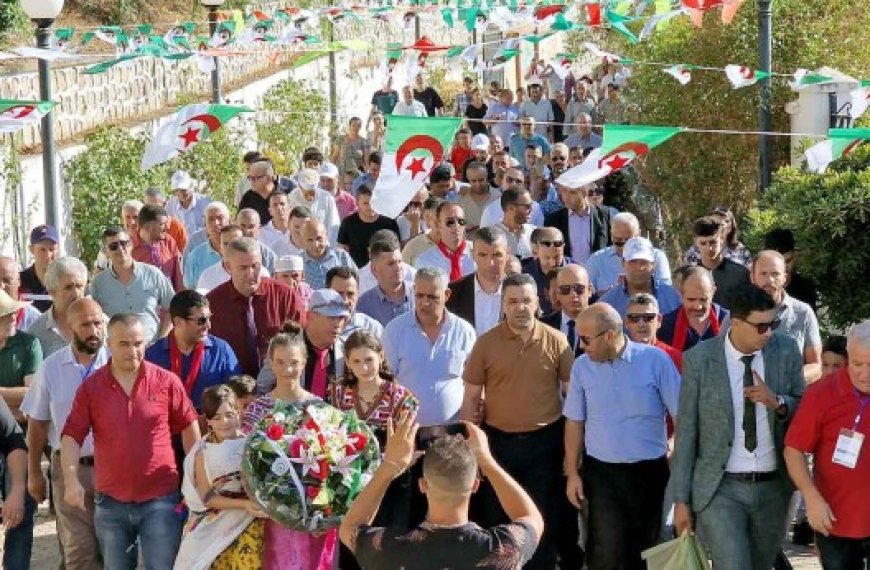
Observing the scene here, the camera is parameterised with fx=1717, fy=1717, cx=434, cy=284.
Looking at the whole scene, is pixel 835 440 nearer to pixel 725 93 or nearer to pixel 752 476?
pixel 752 476

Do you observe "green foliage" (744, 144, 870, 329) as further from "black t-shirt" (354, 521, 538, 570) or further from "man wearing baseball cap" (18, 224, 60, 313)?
"black t-shirt" (354, 521, 538, 570)

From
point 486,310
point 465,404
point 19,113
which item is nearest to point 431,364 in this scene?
point 465,404

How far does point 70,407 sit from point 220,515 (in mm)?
1393

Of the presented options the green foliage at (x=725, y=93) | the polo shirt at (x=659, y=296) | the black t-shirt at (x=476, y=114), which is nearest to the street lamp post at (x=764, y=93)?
the green foliage at (x=725, y=93)

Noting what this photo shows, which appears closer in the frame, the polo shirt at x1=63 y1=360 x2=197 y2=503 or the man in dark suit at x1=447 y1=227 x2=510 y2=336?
the polo shirt at x1=63 y1=360 x2=197 y2=503

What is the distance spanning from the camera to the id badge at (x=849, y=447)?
7.62 m

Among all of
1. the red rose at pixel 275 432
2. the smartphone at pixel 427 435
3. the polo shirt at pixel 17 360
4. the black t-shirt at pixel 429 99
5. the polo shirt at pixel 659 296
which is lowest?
the black t-shirt at pixel 429 99

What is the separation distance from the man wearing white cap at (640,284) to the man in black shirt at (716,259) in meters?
0.50

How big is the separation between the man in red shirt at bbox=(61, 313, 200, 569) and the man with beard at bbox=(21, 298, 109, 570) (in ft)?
1.31

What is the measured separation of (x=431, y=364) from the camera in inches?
376

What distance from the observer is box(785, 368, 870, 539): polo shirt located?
7.63 meters

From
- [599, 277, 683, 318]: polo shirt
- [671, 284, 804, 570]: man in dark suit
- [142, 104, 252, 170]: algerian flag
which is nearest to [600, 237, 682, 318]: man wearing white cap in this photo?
[599, 277, 683, 318]: polo shirt

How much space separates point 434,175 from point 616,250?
4236 millimetres

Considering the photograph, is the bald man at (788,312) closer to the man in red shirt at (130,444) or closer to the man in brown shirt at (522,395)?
the man in brown shirt at (522,395)
